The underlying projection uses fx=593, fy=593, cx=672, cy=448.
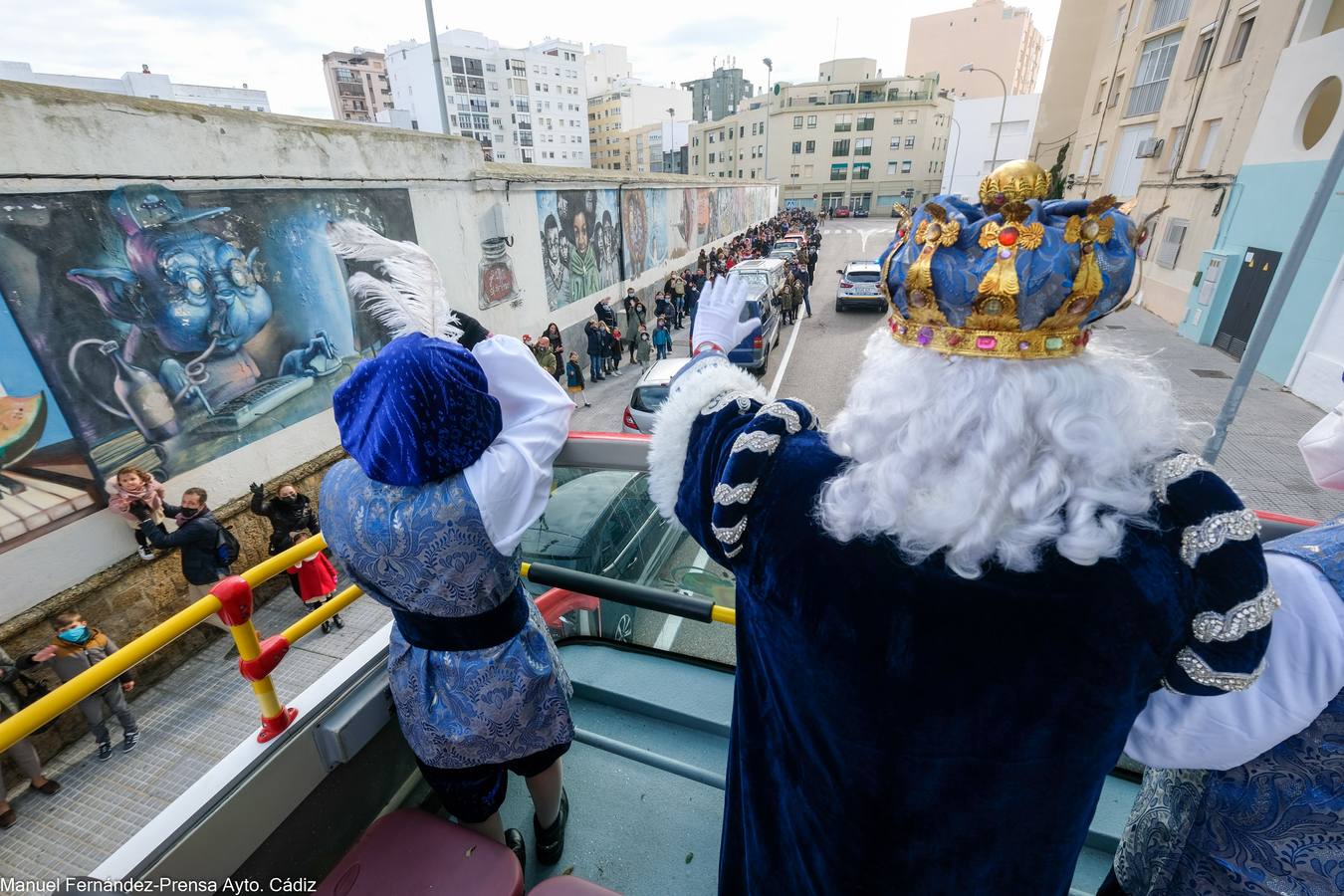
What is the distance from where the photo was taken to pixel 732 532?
889mm

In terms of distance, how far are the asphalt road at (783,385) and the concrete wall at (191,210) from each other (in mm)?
3139

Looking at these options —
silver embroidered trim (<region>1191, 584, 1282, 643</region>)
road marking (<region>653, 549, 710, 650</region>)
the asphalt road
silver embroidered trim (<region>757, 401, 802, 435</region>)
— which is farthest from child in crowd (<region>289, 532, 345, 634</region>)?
silver embroidered trim (<region>1191, 584, 1282, 643</region>)

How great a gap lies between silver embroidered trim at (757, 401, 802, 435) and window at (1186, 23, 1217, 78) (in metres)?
19.2

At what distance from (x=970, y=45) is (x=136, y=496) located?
74.5 metres

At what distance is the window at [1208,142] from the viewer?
13062 millimetres

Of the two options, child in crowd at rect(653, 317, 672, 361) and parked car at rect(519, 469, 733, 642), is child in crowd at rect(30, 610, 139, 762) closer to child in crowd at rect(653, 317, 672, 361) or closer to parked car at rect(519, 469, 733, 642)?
parked car at rect(519, 469, 733, 642)

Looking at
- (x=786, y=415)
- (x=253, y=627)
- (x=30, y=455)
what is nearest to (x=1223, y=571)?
(x=786, y=415)

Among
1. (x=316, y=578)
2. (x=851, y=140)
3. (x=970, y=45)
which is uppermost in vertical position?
(x=970, y=45)

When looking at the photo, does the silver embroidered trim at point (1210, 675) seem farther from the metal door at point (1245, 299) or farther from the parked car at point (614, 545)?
the metal door at point (1245, 299)

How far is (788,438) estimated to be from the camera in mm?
912

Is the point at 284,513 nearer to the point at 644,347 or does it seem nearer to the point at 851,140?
the point at 644,347

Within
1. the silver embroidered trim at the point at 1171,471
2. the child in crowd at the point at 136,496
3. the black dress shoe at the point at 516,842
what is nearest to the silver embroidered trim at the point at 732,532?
the silver embroidered trim at the point at 1171,471

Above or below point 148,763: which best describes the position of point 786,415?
above

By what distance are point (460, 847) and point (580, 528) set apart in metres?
1.31
